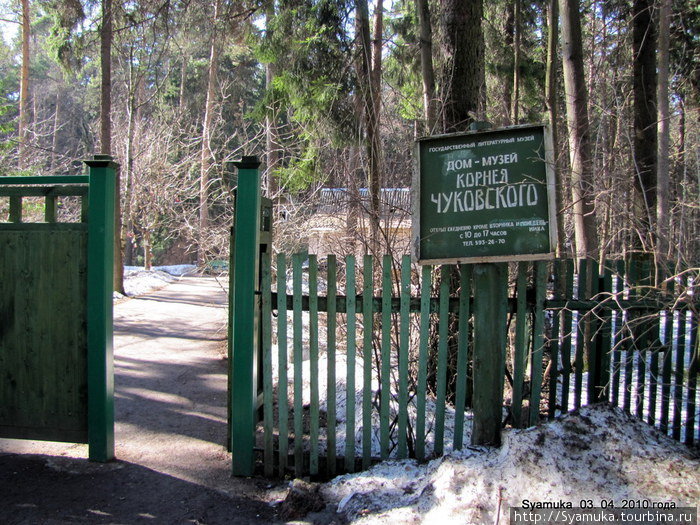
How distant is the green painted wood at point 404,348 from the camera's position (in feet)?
12.2

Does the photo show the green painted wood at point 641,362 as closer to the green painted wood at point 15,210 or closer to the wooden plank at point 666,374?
the wooden plank at point 666,374

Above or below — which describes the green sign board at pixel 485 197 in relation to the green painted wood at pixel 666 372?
above

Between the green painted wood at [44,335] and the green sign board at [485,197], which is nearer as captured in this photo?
the green sign board at [485,197]

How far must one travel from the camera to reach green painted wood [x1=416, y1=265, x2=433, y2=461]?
369 centimetres

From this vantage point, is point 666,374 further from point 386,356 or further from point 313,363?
point 313,363

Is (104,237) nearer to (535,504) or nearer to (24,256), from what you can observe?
(24,256)

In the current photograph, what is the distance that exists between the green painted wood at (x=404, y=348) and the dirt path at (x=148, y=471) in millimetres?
964

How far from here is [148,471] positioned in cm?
408

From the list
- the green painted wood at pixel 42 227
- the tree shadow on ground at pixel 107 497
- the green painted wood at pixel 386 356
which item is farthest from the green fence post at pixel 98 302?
the green painted wood at pixel 386 356

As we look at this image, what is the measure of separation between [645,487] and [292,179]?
351 inches

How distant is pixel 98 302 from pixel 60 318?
367 millimetres

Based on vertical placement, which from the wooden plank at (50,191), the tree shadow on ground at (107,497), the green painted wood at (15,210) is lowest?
the tree shadow on ground at (107,497)

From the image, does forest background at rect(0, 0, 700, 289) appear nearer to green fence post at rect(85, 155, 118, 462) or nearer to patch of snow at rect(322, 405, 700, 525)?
patch of snow at rect(322, 405, 700, 525)

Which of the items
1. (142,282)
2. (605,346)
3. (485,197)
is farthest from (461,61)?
(142,282)
